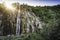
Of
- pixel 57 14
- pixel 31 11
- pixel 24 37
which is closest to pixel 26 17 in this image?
pixel 31 11

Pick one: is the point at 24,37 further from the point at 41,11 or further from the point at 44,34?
the point at 41,11

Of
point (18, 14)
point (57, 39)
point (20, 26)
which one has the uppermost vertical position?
point (18, 14)

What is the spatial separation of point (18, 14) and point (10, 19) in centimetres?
16

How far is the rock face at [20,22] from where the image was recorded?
9.99ft

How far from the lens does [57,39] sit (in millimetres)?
2980

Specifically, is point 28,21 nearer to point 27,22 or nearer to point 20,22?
point 27,22

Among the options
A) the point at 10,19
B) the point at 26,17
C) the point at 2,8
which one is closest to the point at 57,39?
the point at 26,17

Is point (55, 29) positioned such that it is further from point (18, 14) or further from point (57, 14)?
point (18, 14)

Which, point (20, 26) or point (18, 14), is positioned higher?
point (18, 14)

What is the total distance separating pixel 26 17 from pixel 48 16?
0.36 meters

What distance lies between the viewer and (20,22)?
311cm

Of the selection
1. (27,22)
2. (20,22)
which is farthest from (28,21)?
(20,22)

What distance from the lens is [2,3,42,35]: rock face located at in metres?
3.04

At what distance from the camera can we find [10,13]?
3066mm
